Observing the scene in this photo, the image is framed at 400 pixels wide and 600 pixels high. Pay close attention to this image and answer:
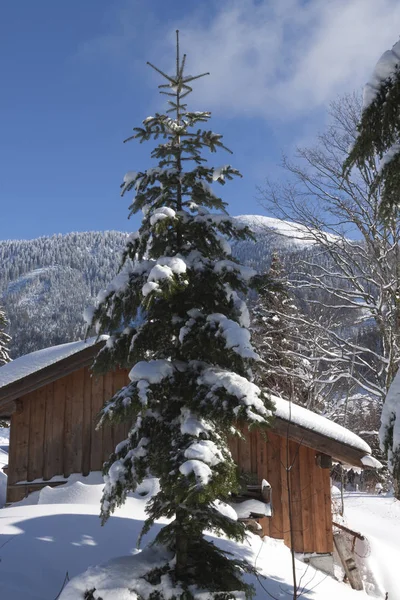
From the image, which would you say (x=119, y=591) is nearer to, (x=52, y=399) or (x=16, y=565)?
(x=16, y=565)

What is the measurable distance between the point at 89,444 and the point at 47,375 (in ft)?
6.55

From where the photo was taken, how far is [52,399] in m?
12.0

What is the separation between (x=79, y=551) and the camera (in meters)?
5.96

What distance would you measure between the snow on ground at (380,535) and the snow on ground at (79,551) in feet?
12.0

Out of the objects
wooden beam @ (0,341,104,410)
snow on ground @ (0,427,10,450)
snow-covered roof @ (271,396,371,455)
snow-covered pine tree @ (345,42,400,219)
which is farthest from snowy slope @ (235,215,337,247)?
snow on ground @ (0,427,10,450)

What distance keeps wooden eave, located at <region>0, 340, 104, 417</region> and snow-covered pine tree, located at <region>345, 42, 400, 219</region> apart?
25.7ft

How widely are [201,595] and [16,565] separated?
2.36m

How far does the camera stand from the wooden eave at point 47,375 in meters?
11.0

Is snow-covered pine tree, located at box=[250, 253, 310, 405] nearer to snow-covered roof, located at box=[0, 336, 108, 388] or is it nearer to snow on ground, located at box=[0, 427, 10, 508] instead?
snow-covered roof, located at box=[0, 336, 108, 388]

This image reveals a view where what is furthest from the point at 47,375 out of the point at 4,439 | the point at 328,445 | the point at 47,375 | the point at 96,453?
the point at 4,439

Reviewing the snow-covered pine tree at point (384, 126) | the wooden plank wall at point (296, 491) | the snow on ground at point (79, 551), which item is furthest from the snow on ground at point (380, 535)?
the snow-covered pine tree at point (384, 126)

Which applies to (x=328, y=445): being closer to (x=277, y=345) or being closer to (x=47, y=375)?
(x=47, y=375)

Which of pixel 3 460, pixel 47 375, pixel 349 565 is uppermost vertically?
pixel 47 375

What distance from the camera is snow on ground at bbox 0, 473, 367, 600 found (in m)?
4.84
